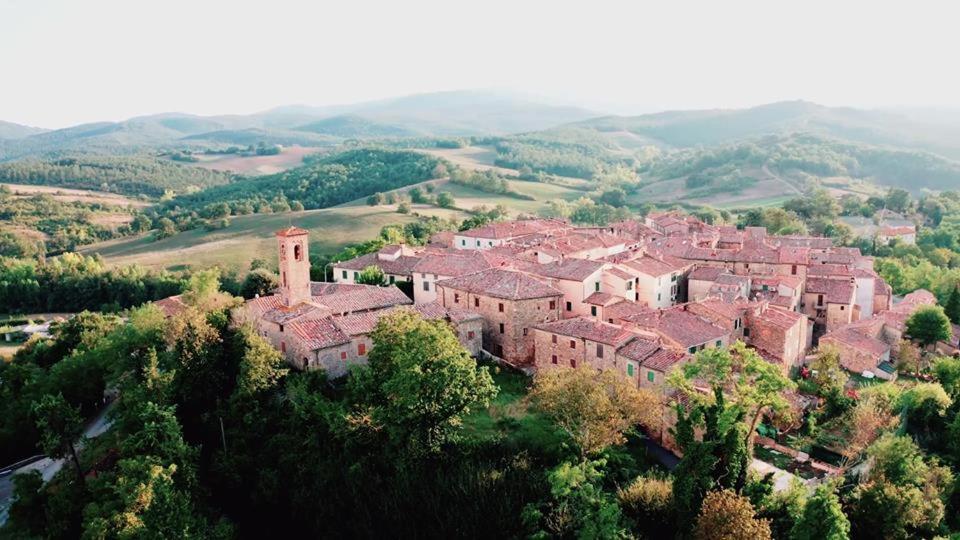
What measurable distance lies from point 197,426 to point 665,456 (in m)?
21.6

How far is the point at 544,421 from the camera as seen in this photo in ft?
97.8

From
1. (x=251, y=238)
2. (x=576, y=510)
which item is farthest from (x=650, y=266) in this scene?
(x=251, y=238)

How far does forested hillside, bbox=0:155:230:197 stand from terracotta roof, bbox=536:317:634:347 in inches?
5469

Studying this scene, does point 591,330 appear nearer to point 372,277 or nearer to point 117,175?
point 372,277

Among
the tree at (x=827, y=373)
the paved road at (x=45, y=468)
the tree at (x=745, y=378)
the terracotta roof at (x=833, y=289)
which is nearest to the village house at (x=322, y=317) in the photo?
the paved road at (x=45, y=468)

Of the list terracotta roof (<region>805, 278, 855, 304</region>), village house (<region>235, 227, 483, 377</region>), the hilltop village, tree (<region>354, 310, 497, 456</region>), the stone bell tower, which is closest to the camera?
tree (<region>354, 310, 497, 456</region>)

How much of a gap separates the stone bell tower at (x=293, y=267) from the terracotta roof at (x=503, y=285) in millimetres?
7868

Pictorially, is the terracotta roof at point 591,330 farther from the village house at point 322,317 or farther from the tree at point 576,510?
the tree at point 576,510

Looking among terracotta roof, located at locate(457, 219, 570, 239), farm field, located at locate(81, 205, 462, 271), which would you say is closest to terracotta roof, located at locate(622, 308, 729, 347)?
terracotta roof, located at locate(457, 219, 570, 239)

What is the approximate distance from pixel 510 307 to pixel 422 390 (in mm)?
10224

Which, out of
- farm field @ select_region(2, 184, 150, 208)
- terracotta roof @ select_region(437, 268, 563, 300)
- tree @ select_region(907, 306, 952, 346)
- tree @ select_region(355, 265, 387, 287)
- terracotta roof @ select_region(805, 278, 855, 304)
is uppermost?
terracotta roof @ select_region(437, 268, 563, 300)

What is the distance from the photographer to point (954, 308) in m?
50.3

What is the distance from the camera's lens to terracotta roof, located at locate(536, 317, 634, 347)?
32.4 metres

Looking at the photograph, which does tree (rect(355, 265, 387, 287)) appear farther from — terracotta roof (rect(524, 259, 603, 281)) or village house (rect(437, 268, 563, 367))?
terracotta roof (rect(524, 259, 603, 281))
